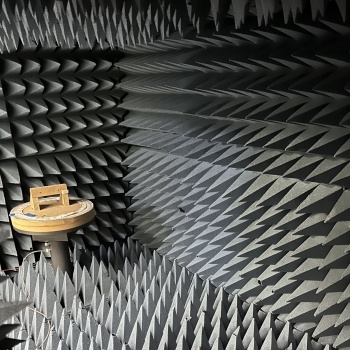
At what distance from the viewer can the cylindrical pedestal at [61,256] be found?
3.81m

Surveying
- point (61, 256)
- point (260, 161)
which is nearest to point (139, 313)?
point (61, 256)

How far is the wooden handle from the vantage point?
3.78m

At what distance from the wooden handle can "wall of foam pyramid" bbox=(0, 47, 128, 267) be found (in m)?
0.36

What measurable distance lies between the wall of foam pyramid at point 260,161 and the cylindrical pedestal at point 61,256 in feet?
2.81

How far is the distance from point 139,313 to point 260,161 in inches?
49.5

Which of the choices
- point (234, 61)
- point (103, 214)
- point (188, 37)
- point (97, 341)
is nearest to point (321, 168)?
point (234, 61)

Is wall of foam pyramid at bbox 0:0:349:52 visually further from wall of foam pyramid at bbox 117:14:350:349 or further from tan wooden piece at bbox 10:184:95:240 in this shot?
tan wooden piece at bbox 10:184:95:240

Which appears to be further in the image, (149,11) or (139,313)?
(139,313)

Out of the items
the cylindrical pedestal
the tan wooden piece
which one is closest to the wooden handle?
the tan wooden piece

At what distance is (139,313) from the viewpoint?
3.03 meters

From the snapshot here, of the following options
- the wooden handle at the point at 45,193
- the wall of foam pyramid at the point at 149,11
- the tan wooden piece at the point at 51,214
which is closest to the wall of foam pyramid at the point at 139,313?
the tan wooden piece at the point at 51,214

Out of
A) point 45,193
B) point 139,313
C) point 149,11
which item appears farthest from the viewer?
point 45,193

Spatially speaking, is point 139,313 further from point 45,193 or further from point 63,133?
point 63,133

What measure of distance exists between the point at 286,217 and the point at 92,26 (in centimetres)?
179
